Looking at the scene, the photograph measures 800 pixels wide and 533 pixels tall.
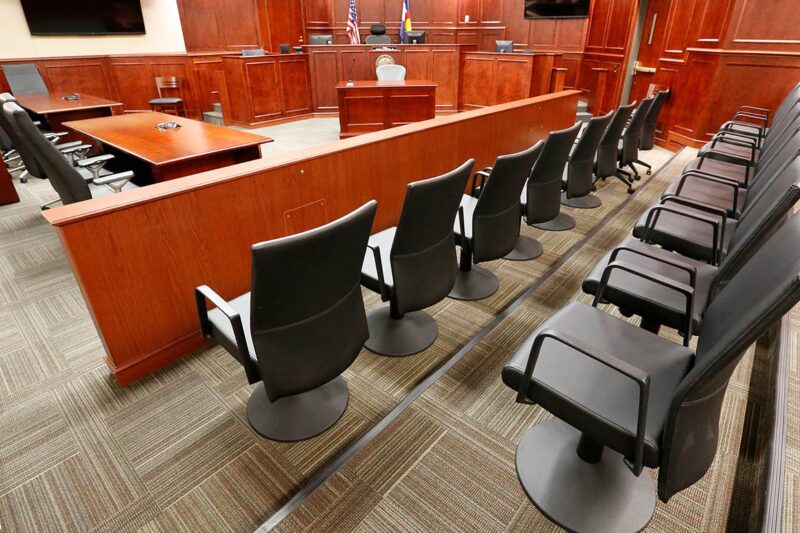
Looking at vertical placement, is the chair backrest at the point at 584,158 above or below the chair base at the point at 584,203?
above

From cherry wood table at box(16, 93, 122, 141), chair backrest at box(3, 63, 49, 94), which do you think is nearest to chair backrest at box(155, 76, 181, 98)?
chair backrest at box(3, 63, 49, 94)

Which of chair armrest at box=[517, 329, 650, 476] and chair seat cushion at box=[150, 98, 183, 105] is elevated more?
chair seat cushion at box=[150, 98, 183, 105]

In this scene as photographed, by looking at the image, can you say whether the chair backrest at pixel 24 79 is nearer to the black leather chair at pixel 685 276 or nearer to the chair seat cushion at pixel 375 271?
the chair seat cushion at pixel 375 271

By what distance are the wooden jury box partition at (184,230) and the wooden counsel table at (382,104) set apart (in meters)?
3.42

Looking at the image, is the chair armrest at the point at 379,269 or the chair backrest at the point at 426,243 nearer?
the chair backrest at the point at 426,243

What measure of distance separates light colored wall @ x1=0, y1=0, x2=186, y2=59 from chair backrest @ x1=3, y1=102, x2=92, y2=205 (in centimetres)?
567

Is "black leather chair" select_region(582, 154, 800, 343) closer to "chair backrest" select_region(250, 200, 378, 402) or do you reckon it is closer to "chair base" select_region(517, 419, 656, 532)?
"chair base" select_region(517, 419, 656, 532)

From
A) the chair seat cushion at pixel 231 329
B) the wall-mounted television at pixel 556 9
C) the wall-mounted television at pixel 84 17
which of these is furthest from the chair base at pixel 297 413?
the wall-mounted television at pixel 556 9

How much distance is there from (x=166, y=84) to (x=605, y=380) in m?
8.76

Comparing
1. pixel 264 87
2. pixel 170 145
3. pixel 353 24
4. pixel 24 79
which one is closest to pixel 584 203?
pixel 170 145

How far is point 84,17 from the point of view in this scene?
23.3 ft

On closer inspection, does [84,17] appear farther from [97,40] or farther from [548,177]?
[548,177]

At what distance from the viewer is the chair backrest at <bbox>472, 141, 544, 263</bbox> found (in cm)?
211

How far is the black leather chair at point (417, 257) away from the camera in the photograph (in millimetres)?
1716
